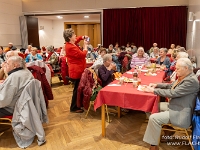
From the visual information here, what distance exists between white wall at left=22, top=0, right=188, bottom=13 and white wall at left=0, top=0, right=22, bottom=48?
550 millimetres

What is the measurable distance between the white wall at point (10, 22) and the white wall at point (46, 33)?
2.61m

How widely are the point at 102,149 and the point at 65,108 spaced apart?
1658 millimetres

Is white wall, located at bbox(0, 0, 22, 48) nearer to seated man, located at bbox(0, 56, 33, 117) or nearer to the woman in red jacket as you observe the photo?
the woman in red jacket

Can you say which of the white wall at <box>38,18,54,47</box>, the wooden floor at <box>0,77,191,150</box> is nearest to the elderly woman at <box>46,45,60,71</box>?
the wooden floor at <box>0,77,191,150</box>

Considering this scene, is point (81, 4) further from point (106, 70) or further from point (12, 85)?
point (12, 85)

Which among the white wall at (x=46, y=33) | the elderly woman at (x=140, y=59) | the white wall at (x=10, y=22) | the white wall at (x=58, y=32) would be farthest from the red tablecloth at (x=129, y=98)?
the white wall at (x=58, y=32)

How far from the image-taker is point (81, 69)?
11.6ft

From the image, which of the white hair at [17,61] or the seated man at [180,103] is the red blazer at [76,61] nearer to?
the white hair at [17,61]

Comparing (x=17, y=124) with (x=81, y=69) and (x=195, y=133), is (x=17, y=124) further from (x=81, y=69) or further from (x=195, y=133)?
(x=195, y=133)

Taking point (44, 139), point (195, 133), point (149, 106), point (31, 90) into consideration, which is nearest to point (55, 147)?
point (44, 139)

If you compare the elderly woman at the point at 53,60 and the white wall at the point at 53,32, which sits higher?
the white wall at the point at 53,32

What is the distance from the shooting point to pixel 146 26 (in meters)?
9.01

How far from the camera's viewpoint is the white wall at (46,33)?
1251 centimetres

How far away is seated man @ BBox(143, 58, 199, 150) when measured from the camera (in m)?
2.04
